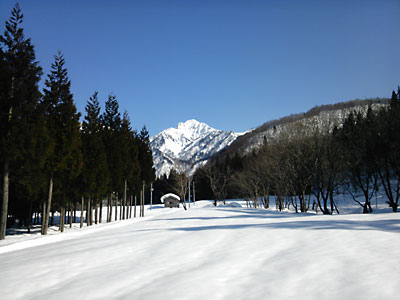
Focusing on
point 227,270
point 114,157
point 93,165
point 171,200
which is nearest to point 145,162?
point 114,157

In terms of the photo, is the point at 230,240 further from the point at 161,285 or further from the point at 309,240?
the point at 161,285

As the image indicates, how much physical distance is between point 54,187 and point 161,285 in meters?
21.0

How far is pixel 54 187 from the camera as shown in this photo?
2105cm

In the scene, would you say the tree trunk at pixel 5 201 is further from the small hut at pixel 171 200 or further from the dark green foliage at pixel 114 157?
the small hut at pixel 171 200

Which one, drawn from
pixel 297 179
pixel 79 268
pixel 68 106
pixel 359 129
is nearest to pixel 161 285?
pixel 79 268

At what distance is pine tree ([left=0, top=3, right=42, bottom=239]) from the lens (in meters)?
14.8

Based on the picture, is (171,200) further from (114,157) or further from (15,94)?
(15,94)

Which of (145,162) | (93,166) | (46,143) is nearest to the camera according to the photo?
(46,143)

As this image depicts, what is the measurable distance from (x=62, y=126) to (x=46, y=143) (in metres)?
3.49

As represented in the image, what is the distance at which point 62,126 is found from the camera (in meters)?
20.3

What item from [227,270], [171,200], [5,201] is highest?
[5,201]

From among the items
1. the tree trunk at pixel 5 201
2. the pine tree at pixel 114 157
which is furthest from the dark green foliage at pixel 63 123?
the pine tree at pixel 114 157

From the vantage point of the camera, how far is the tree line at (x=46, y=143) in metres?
15.3

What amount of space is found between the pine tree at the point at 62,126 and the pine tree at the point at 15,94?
353 centimetres
